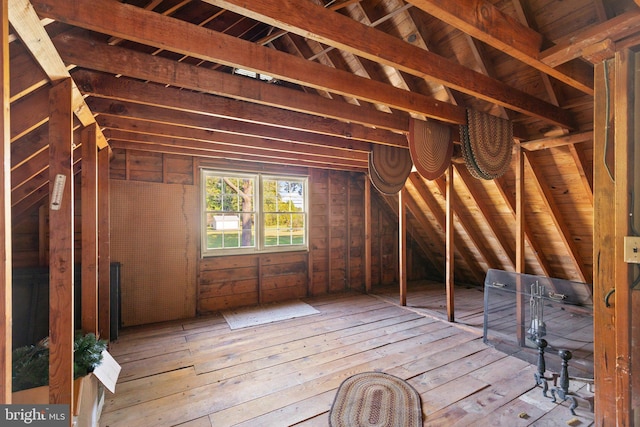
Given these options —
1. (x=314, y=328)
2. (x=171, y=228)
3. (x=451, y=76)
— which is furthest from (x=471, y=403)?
(x=171, y=228)

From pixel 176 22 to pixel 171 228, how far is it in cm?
279

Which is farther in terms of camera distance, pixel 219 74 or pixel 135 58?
pixel 219 74

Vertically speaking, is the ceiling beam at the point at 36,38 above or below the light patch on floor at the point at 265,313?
above

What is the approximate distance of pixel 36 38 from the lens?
1.10 meters

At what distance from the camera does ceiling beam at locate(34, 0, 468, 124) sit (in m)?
1.08

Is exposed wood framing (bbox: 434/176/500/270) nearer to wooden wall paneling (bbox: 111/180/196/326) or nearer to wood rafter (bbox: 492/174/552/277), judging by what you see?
wood rafter (bbox: 492/174/552/277)

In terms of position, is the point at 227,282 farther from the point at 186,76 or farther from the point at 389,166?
the point at 186,76

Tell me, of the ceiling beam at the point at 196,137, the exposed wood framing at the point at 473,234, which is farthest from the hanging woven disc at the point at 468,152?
the ceiling beam at the point at 196,137

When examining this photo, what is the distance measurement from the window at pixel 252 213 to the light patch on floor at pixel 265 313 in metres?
0.81

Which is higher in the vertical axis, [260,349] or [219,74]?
[219,74]

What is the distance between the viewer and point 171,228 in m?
3.49

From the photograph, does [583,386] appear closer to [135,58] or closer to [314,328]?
[314,328]

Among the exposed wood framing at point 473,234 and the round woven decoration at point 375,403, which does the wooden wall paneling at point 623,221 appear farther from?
the exposed wood framing at point 473,234

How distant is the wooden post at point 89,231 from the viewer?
196 cm
